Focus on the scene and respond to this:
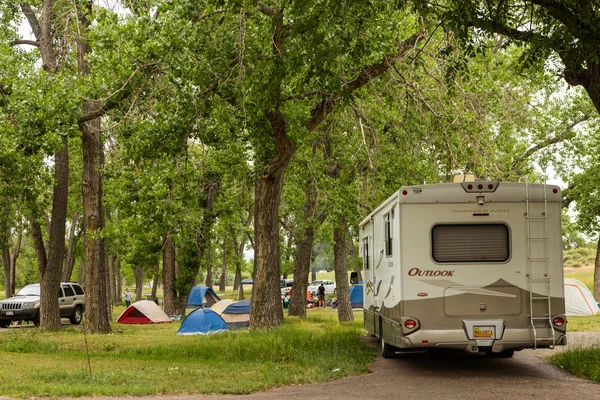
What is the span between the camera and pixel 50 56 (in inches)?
864

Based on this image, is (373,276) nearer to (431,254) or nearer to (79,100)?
(431,254)

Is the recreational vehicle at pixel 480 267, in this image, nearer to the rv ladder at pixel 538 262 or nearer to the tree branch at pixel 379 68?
the rv ladder at pixel 538 262

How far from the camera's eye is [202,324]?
2339 cm

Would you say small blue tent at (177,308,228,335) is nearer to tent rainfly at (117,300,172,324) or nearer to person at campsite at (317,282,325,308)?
tent rainfly at (117,300,172,324)

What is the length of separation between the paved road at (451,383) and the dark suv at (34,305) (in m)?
17.4

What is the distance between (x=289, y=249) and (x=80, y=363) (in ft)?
93.4

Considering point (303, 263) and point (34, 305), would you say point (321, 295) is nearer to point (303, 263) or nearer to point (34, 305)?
point (303, 263)

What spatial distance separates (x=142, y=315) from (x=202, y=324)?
25.6 ft

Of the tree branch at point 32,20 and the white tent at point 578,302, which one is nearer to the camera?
the tree branch at point 32,20

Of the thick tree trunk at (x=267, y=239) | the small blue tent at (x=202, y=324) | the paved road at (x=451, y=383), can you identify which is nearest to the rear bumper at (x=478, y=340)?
the paved road at (x=451, y=383)

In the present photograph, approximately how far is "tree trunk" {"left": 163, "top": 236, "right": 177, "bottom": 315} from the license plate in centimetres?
2270

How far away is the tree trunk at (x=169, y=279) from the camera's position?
33.5 meters

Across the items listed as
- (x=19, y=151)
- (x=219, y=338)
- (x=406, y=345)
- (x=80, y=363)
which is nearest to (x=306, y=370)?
(x=406, y=345)

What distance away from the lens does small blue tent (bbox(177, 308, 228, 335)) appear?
76.2 feet
